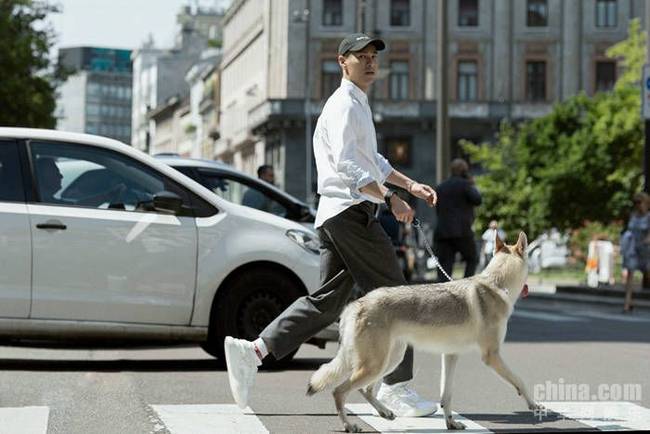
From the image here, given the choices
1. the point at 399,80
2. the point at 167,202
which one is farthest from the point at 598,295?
the point at 399,80

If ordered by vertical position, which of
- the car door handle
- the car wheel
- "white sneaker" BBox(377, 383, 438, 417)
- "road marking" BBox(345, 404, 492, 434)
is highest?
the car door handle

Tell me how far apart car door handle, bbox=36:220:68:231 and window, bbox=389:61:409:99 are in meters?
69.8

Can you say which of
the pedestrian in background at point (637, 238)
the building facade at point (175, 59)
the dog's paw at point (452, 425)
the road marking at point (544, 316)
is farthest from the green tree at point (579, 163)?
the building facade at point (175, 59)

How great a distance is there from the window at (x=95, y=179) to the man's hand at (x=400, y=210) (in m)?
3.53

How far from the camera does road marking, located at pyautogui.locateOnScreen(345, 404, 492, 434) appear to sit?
25.1ft

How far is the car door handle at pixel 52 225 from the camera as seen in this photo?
35.3ft

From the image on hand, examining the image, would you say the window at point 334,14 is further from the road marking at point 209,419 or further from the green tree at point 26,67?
the road marking at point 209,419

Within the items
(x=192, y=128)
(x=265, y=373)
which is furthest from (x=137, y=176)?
(x=192, y=128)

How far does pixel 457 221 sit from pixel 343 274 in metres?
8.98

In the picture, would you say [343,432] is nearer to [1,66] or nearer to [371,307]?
[371,307]

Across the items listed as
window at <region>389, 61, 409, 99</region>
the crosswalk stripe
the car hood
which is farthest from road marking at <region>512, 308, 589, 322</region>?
window at <region>389, 61, 409, 99</region>

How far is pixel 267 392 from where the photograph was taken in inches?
376

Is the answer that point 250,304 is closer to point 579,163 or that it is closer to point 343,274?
point 343,274

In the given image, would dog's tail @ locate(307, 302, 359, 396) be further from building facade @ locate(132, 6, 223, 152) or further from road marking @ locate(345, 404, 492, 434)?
building facade @ locate(132, 6, 223, 152)
